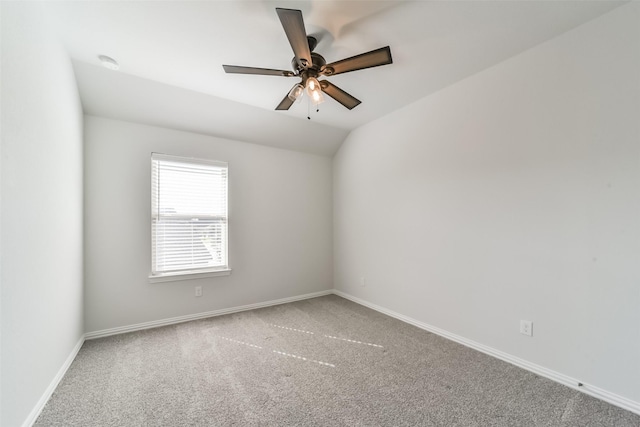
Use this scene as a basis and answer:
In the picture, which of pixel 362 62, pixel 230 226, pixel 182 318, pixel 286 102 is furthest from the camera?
pixel 230 226

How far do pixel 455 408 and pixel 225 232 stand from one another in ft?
10.0

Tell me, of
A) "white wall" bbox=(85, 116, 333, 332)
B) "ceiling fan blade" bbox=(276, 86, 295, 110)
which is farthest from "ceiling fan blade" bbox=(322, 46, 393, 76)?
"white wall" bbox=(85, 116, 333, 332)

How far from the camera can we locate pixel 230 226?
360 centimetres

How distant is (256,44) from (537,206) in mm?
2662

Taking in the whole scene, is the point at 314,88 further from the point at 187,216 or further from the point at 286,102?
the point at 187,216

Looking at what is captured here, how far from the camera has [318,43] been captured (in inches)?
82.4

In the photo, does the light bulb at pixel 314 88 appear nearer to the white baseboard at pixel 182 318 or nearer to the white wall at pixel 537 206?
the white wall at pixel 537 206

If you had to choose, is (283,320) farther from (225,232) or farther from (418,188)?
(418,188)

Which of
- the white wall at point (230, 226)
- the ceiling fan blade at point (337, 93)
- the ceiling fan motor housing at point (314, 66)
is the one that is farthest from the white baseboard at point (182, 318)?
the ceiling fan motor housing at point (314, 66)

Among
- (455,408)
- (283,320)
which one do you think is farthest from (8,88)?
(455,408)

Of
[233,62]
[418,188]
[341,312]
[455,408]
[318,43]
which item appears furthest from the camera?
[341,312]

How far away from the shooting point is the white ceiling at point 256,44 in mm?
1766

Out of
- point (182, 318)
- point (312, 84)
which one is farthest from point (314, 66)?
point (182, 318)

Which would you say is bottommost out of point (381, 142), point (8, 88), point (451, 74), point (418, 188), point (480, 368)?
point (480, 368)
